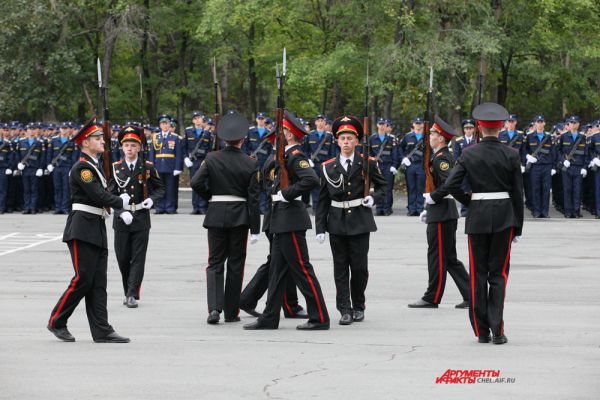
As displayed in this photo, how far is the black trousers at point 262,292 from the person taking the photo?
11.8 metres

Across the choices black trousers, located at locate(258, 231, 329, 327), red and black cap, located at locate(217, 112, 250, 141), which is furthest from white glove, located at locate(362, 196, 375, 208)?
red and black cap, located at locate(217, 112, 250, 141)

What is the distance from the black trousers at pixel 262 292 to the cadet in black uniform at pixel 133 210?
1427mm

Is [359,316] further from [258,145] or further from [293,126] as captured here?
[258,145]

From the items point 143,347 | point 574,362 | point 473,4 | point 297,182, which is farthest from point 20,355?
point 473,4

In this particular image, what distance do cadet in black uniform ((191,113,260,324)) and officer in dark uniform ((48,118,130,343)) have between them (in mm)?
1215

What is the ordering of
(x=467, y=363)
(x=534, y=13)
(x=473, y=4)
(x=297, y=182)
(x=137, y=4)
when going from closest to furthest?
(x=467, y=363) → (x=297, y=182) → (x=473, y=4) → (x=534, y=13) → (x=137, y=4)

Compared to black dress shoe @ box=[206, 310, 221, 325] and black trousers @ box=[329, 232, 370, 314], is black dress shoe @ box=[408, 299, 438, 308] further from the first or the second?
black dress shoe @ box=[206, 310, 221, 325]

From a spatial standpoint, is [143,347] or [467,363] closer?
[467,363]

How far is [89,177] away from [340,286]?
8.71 feet

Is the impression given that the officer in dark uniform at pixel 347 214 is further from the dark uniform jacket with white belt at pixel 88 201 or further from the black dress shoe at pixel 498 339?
the dark uniform jacket with white belt at pixel 88 201

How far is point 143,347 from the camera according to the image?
32.9ft

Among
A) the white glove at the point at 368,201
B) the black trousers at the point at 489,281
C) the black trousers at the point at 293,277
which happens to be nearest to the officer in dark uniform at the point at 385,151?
the white glove at the point at 368,201

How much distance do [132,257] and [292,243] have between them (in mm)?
2464

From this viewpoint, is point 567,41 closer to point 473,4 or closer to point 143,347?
point 473,4
